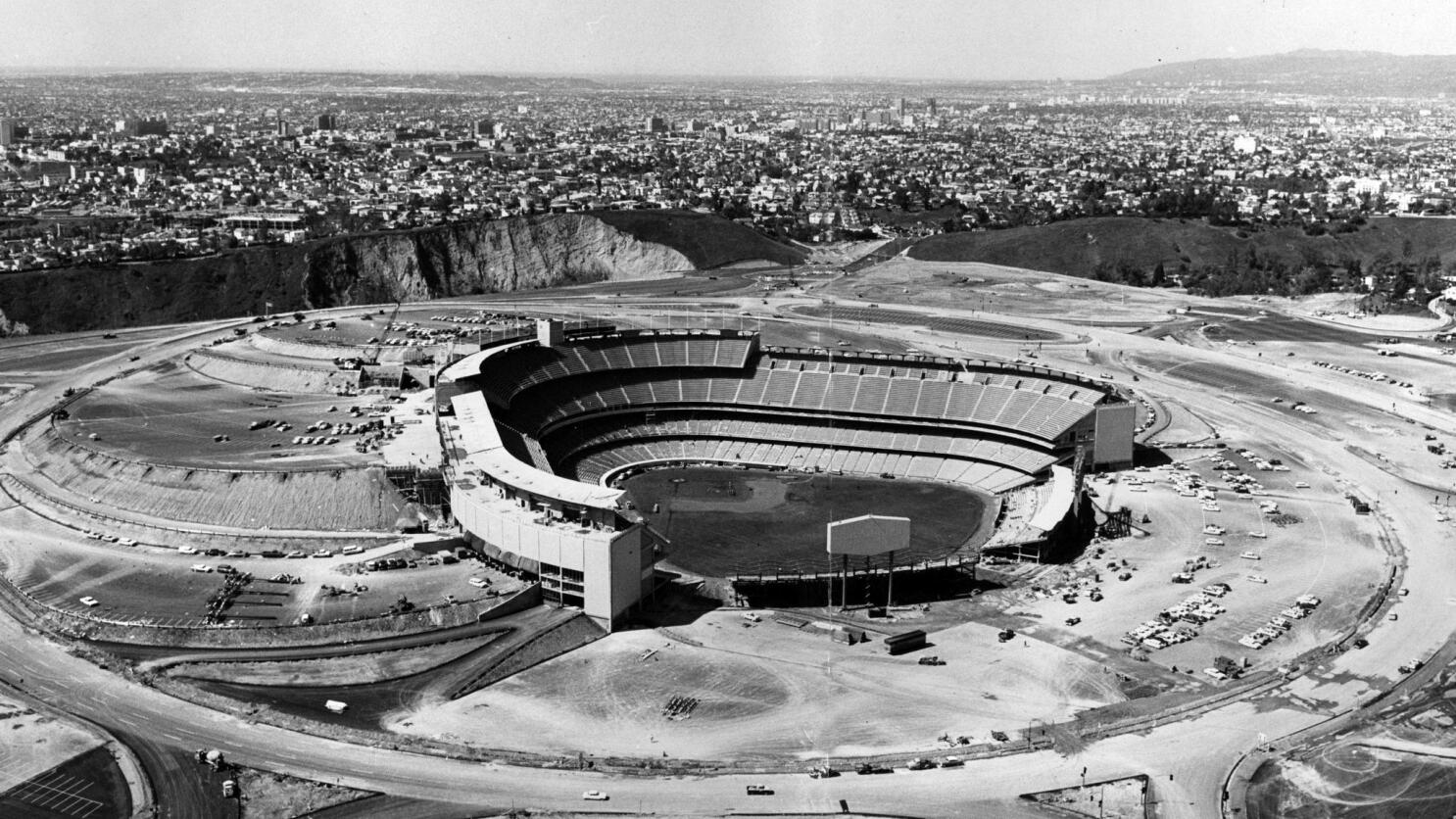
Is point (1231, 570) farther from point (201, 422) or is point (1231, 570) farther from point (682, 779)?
point (201, 422)

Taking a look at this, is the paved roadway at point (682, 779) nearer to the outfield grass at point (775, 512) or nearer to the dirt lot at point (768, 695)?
the dirt lot at point (768, 695)

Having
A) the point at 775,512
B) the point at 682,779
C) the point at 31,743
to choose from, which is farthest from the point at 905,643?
the point at 31,743

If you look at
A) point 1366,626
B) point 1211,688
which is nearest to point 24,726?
point 1211,688

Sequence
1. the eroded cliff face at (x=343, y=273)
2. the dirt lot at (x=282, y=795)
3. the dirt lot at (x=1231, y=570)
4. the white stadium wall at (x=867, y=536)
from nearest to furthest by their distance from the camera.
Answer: the dirt lot at (x=282, y=795) < the dirt lot at (x=1231, y=570) < the white stadium wall at (x=867, y=536) < the eroded cliff face at (x=343, y=273)

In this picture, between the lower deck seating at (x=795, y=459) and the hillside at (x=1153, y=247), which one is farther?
the hillside at (x=1153, y=247)

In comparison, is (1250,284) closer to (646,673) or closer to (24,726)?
(646,673)

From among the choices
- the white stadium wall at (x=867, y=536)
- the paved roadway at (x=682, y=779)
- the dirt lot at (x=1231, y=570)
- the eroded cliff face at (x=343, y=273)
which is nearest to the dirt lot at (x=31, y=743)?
the paved roadway at (x=682, y=779)

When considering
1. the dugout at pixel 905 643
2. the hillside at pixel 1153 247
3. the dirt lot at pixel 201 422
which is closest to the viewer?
the dugout at pixel 905 643
